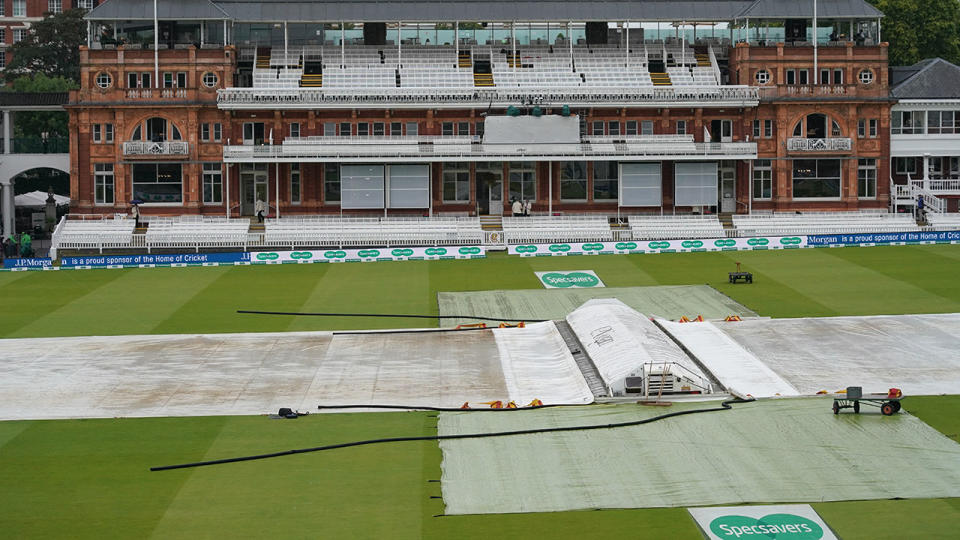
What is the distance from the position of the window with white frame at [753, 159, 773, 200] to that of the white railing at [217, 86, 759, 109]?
15.6 ft

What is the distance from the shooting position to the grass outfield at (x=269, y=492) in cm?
2325

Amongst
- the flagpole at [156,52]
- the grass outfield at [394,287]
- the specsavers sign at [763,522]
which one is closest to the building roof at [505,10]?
the flagpole at [156,52]

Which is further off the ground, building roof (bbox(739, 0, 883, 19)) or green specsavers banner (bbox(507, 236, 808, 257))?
building roof (bbox(739, 0, 883, 19))

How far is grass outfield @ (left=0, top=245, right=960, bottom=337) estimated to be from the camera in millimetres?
45219

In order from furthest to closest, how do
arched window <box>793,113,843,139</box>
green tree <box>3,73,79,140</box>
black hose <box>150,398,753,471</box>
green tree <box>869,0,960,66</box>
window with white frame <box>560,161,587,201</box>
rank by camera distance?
green tree <box>3,73,79,140</box> → green tree <box>869,0,960,66</box> → arched window <box>793,113,843,139</box> → window with white frame <box>560,161,587,201</box> → black hose <box>150,398,753,471</box>

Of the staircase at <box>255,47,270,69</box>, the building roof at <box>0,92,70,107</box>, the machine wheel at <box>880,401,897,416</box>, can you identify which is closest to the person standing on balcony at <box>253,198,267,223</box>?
the staircase at <box>255,47,270,69</box>

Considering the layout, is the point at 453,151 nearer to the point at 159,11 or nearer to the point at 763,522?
the point at 159,11

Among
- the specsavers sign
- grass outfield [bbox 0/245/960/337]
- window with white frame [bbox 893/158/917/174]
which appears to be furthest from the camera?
window with white frame [bbox 893/158/917/174]

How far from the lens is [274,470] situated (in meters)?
27.0

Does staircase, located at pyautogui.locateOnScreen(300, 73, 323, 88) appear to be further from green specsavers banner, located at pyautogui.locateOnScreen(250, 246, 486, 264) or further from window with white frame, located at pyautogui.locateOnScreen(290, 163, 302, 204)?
green specsavers banner, located at pyautogui.locateOnScreen(250, 246, 486, 264)

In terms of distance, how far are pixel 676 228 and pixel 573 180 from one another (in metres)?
7.71

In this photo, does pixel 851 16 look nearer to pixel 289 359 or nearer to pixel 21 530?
pixel 289 359

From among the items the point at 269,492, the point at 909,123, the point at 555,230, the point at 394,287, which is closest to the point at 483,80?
the point at 555,230

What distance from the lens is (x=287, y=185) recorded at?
6881 cm
